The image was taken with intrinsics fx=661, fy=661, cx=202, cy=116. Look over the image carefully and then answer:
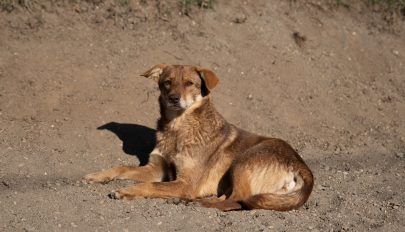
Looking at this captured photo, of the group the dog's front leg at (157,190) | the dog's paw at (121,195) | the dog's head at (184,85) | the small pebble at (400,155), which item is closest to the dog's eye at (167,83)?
the dog's head at (184,85)

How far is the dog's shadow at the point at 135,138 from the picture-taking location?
9.54m

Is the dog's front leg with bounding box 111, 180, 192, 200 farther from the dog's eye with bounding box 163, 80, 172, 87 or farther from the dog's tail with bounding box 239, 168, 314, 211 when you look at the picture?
the dog's eye with bounding box 163, 80, 172, 87

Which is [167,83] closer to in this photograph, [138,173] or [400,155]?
[138,173]

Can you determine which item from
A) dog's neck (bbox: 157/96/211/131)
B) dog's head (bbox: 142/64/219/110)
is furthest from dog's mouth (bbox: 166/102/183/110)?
dog's neck (bbox: 157/96/211/131)

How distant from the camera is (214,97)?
11117 millimetres

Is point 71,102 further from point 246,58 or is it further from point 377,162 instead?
point 377,162

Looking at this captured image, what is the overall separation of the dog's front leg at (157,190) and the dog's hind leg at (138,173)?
0.59 meters

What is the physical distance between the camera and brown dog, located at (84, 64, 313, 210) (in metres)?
7.56

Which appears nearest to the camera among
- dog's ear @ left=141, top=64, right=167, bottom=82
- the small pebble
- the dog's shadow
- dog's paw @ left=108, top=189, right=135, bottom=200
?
dog's paw @ left=108, top=189, right=135, bottom=200

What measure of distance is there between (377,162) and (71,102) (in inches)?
190

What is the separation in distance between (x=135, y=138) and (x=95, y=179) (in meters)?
1.80

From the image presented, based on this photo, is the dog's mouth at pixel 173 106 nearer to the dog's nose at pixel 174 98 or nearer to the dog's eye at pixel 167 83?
the dog's nose at pixel 174 98

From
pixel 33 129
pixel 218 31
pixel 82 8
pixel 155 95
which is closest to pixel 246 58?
pixel 218 31

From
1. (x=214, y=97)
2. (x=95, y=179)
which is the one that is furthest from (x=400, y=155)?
(x=95, y=179)
